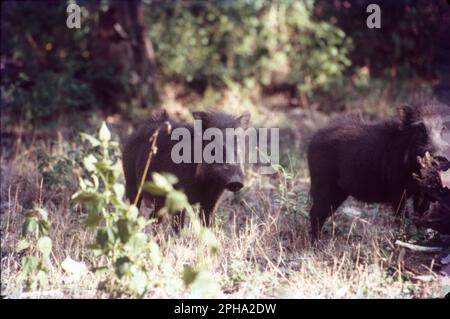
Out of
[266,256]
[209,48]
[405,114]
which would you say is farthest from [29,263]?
[209,48]

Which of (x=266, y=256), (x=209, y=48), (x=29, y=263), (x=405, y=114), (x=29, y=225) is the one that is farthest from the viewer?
(x=209, y=48)

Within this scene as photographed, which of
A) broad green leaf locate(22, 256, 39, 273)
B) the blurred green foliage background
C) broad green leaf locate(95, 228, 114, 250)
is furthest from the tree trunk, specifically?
broad green leaf locate(95, 228, 114, 250)

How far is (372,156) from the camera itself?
20.9 feet

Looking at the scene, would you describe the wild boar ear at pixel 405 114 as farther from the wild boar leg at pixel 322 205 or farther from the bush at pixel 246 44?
the bush at pixel 246 44

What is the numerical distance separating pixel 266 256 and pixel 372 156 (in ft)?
5.30

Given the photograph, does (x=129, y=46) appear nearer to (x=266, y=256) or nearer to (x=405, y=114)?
(x=405, y=114)

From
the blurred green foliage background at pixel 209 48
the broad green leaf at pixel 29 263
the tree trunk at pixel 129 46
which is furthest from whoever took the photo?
the tree trunk at pixel 129 46

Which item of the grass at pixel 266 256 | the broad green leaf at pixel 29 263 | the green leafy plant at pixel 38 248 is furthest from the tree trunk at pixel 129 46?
the broad green leaf at pixel 29 263

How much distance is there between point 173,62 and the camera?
1395cm

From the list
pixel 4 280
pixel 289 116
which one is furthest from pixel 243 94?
pixel 4 280

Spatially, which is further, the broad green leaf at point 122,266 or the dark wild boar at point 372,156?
the dark wild boar at point 372,156

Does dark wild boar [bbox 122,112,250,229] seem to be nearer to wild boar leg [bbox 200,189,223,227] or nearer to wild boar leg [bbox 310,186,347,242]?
wild boar leg [bbox 200,189,223,227]

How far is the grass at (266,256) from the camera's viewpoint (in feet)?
16.0

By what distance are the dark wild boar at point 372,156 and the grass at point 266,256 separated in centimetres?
28
